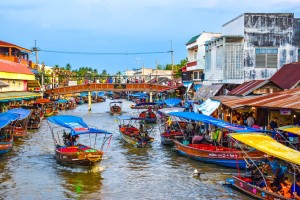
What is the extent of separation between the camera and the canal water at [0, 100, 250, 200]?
20.4 meters

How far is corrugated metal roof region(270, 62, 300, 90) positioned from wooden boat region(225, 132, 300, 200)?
13.7 meters

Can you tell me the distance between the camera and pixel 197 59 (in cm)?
6112

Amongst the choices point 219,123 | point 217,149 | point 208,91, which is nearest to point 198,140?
point 217,149

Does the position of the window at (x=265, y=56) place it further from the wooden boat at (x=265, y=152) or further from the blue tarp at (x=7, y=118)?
the blue tarp at (x=7, y=118)

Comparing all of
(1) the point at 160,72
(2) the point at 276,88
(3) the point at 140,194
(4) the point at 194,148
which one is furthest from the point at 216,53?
(1) the point at 160,72

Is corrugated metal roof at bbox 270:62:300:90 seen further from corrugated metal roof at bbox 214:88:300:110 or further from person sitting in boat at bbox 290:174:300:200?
person sitting in boat at bbox 290:174:300:200

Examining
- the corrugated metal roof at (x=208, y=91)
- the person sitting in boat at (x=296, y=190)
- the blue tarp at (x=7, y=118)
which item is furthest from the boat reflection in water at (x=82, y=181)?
the corrugated metal roof at (x=208, y=91)

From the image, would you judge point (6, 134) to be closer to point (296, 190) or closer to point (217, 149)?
point (217, 149)

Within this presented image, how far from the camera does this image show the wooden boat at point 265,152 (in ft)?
53.9

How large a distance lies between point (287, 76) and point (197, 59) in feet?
90.5

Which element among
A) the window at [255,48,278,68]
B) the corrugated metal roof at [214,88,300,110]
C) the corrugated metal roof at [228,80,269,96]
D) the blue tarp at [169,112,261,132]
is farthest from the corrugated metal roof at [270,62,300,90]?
the blue tarp at [169,112,261,132]

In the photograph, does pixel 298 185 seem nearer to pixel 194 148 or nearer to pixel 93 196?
pixel 93 196

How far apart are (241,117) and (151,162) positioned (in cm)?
965

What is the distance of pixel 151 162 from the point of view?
27750mm
